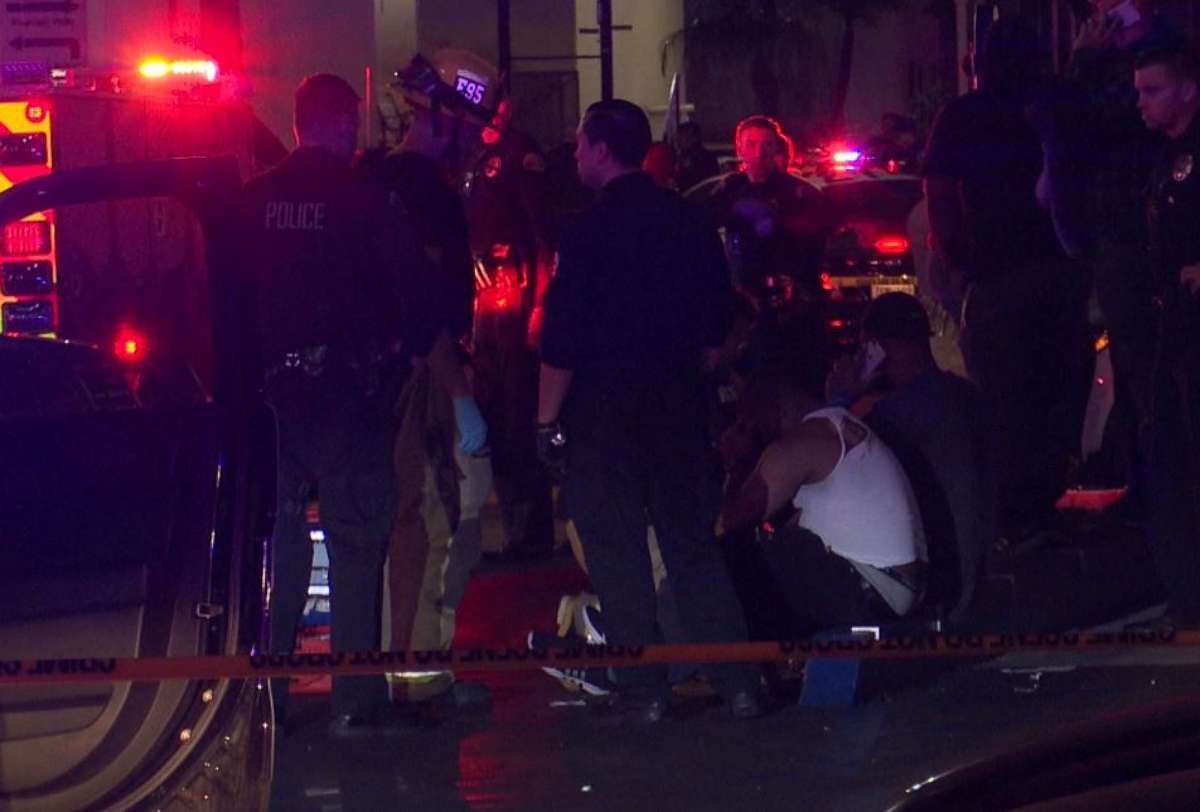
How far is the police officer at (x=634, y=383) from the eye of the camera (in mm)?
6141

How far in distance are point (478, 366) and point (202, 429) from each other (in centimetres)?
404

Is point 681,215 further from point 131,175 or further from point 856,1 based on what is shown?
point 856,1

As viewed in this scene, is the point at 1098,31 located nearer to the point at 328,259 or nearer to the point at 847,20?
the point at 328,259

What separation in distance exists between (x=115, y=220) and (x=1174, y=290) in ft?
17.6

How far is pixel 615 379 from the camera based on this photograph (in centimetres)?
617

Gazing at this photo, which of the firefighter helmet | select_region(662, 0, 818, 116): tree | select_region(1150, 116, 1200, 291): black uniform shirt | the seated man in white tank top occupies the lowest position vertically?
the seated man in white tank top

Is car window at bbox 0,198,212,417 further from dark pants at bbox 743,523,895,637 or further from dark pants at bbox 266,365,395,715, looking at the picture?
dark pants at bbox 743,523,895,637

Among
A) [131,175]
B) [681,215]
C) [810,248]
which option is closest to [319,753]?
[681,215]

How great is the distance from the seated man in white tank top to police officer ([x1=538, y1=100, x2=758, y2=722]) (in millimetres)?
302

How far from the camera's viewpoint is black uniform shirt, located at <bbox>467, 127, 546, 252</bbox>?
8.07m

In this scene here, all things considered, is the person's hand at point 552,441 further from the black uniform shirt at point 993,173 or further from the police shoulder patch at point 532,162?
the police shoulder patch at point 532,162

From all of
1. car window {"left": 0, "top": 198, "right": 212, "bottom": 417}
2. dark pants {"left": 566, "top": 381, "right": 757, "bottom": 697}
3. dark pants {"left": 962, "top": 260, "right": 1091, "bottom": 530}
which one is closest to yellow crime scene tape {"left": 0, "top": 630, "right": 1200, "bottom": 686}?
dark pants {"left": 566, "top": 381, "right": 757, "bottom": 697}

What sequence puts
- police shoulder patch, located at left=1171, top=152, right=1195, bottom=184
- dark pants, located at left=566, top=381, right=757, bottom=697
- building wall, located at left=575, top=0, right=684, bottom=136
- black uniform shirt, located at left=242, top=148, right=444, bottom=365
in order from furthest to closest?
building wall, located at left=575, top=0, right=684, bottom=136, police shoulder patch, located at left=1171, top=152, right=1195, bottom=184, dark pants, located at left=566, top=381, right=757, bottom=697, black uniform shirt, located at left=242, top=148, right=444, bottom=365

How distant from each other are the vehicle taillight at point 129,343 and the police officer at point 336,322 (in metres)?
3.57
